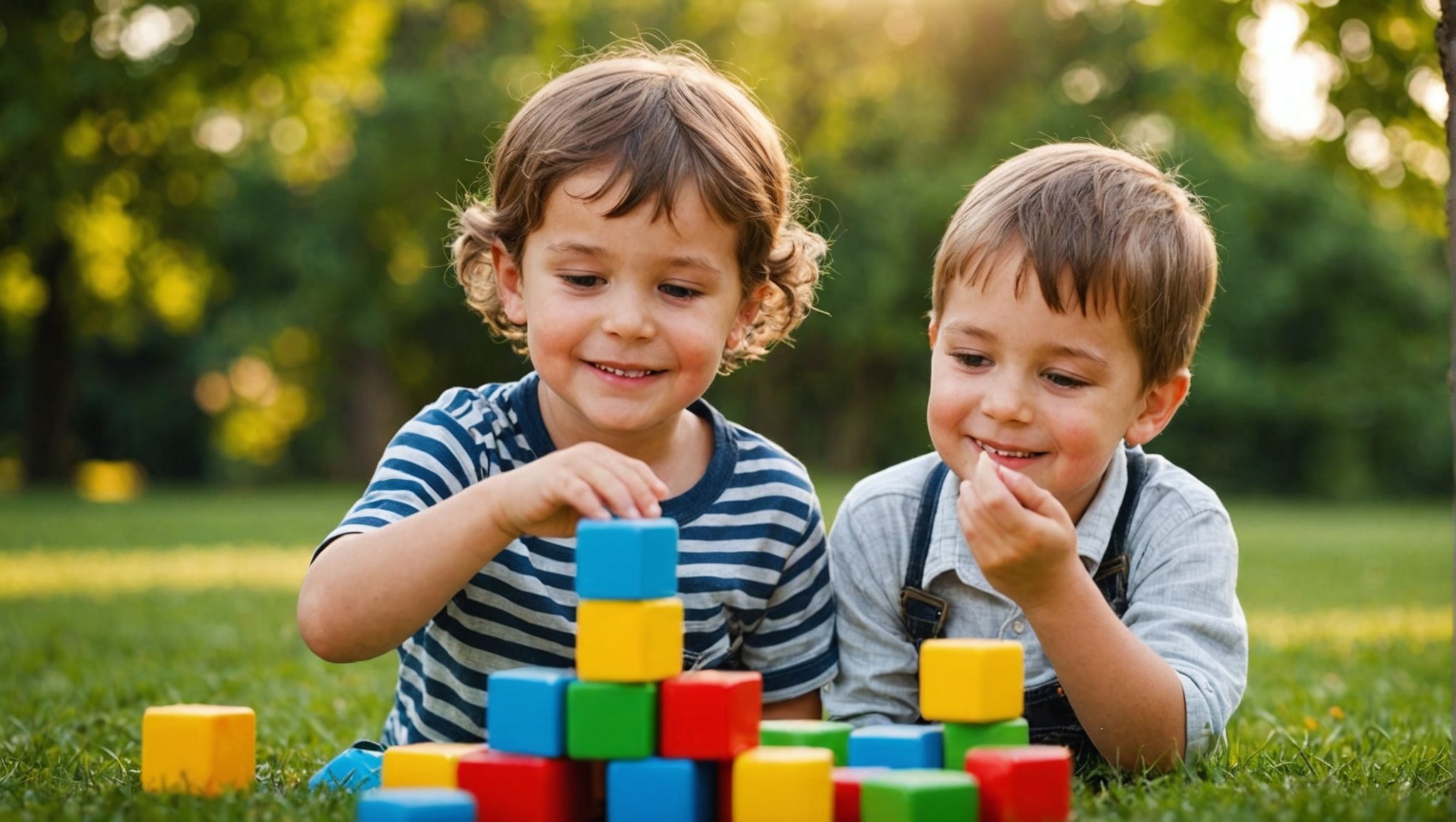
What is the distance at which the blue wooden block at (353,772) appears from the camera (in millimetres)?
2621

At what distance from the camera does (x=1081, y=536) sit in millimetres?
2994

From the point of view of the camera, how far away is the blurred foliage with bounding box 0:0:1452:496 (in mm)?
24453

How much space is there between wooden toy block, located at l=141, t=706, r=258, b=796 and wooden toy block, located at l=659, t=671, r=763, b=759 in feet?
2.79

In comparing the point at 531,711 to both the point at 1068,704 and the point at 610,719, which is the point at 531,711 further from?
the point at 1068,704

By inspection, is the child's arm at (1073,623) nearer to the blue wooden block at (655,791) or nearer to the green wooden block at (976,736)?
the green wooden block at (976,736)

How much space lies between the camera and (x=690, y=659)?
10.1ft

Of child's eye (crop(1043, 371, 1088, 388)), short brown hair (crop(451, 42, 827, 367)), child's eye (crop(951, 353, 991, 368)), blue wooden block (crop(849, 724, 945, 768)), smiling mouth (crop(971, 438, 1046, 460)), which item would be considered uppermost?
short brown hair (crop(451, 42, 827, 367))

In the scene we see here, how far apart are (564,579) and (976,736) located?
114 cm

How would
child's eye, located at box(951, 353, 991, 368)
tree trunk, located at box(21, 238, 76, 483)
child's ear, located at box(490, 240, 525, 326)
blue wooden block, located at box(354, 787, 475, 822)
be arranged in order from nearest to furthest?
1. blue wooden block, located at box(354, 787, 475, 822)
2. child's eye, located at box(951, 353, 991, 368)
3. child's ear, located at box(490, 240, 525, 326)
4. tree trunk, located at box(21, 238, 76, 483)

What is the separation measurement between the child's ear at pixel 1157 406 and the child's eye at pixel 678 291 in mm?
956

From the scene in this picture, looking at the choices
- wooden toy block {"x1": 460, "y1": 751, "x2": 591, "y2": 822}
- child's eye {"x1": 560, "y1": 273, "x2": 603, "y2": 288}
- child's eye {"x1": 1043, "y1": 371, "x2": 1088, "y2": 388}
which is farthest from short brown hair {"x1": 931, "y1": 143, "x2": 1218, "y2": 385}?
wooden toy block {"x1": 460, "y1": 751, "x2": 591, "y2": 822}

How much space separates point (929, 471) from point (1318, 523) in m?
16.1

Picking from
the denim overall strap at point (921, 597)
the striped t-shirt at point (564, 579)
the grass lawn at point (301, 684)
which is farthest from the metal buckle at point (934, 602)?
the grass lawn at point (301, 684)

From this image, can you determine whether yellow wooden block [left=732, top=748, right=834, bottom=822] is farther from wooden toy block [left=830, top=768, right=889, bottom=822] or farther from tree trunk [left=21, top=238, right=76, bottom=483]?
tree trunk [left=21, top=238, right=76, bottom=483]
